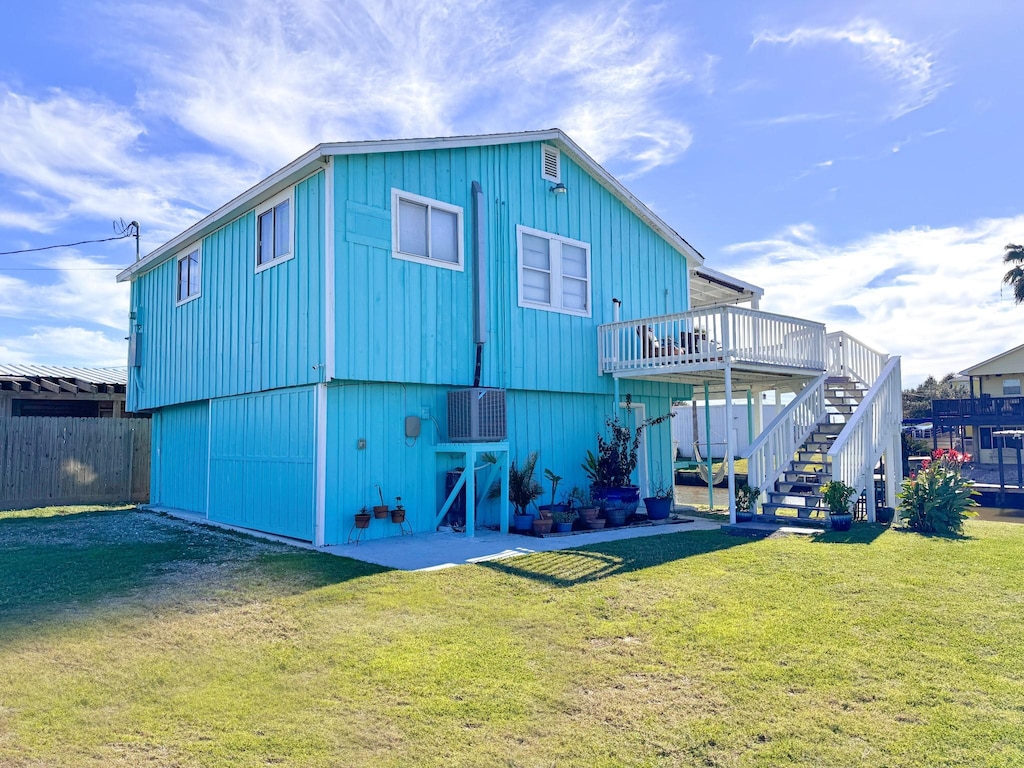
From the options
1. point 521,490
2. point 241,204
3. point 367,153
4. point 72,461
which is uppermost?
point 367,153

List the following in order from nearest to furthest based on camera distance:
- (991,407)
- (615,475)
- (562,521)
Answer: (562,521), (615,475), (991,407)

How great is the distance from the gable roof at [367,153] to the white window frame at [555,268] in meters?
1.44

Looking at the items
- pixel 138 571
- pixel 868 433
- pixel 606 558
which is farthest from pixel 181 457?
pixel 868 433

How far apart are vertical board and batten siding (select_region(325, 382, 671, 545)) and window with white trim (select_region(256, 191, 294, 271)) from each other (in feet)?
7.81

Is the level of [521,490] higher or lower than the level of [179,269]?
lower

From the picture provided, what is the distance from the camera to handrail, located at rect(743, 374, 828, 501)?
11.5 m

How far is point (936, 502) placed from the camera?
9656 mm

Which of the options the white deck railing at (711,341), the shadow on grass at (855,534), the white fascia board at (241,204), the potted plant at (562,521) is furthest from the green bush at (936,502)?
the white fascia board at (241,204)

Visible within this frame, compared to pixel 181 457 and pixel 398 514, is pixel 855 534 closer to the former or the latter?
pixel 398 514

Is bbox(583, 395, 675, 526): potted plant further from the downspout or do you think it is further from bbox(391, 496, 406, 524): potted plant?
bbox(391, 496, 406, 524): potted plant

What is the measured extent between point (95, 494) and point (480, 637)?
1368 centimetres

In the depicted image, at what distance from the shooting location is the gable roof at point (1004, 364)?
2911 centimetres

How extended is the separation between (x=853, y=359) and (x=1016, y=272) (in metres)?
29.2

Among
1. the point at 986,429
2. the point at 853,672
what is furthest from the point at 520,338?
the point at 986,429
